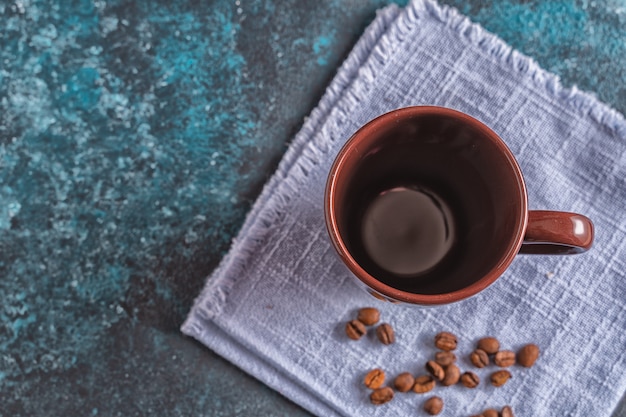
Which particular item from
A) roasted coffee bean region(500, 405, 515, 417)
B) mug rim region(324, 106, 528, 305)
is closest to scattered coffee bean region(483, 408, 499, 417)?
roasted coffee bean region(500, 405, 515, 417)

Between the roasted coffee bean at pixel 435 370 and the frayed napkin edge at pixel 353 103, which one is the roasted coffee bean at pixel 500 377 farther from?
the frayed napkin edge at pixel 353 103

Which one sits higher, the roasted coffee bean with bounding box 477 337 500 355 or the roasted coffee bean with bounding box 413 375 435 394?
the roasted coffee bean with bounding box 477 337 500 355

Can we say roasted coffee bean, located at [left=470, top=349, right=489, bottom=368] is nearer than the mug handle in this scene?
No

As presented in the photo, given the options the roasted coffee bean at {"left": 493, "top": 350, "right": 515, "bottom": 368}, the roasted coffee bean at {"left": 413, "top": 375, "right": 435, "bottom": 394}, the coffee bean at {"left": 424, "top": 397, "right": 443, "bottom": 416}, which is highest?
the roasted coffee bean at {"left": 493, "top": 350, "right": 515, "bottom": 368}

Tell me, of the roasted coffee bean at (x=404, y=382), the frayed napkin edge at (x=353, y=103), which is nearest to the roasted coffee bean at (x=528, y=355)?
the roasted coffee bean at (x=404, y=382)

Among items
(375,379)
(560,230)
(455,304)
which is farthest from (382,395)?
(560,230)

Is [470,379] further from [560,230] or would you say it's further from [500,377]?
[560,230]

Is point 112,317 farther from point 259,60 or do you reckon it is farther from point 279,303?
point 259,60

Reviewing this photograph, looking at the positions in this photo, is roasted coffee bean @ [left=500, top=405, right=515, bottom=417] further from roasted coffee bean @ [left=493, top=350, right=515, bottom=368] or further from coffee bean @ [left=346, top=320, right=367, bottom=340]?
coffee bean @ [left=346, top=320, right=367, bottom=340]
